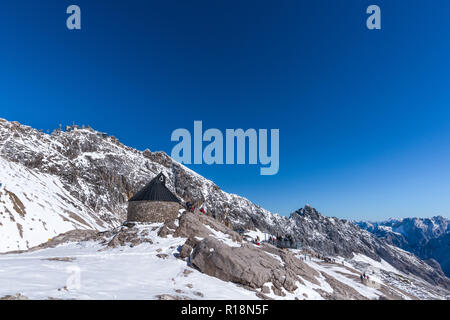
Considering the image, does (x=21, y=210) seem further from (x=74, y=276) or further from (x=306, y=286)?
(x=306, y=286)

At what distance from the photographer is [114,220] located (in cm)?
10662

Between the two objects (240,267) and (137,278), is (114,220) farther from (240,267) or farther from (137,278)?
(240,267)

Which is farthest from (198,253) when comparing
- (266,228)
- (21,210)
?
(266,228)

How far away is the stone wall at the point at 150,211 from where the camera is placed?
94.3ft

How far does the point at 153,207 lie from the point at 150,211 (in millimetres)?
574

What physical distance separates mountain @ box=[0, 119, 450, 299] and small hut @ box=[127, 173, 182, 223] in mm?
2348

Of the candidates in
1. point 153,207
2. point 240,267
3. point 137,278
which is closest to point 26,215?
point 153,207

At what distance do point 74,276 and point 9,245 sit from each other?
46.9m

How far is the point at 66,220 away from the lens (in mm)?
65688

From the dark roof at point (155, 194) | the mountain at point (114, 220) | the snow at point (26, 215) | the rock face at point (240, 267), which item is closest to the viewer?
the rock face at point (240, 267)

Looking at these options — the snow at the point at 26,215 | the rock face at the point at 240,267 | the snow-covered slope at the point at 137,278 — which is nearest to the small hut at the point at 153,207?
the snow-covered slope at the point at 137,278

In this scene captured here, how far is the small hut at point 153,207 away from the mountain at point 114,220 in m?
2.35

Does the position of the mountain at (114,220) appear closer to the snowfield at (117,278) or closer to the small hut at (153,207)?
the snowfield at (117,278)

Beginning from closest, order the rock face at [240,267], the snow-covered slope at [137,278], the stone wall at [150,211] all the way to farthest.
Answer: the snow-covered slope at [137,278] < the rock face at [240,267] < the stone wall at [150,211]
